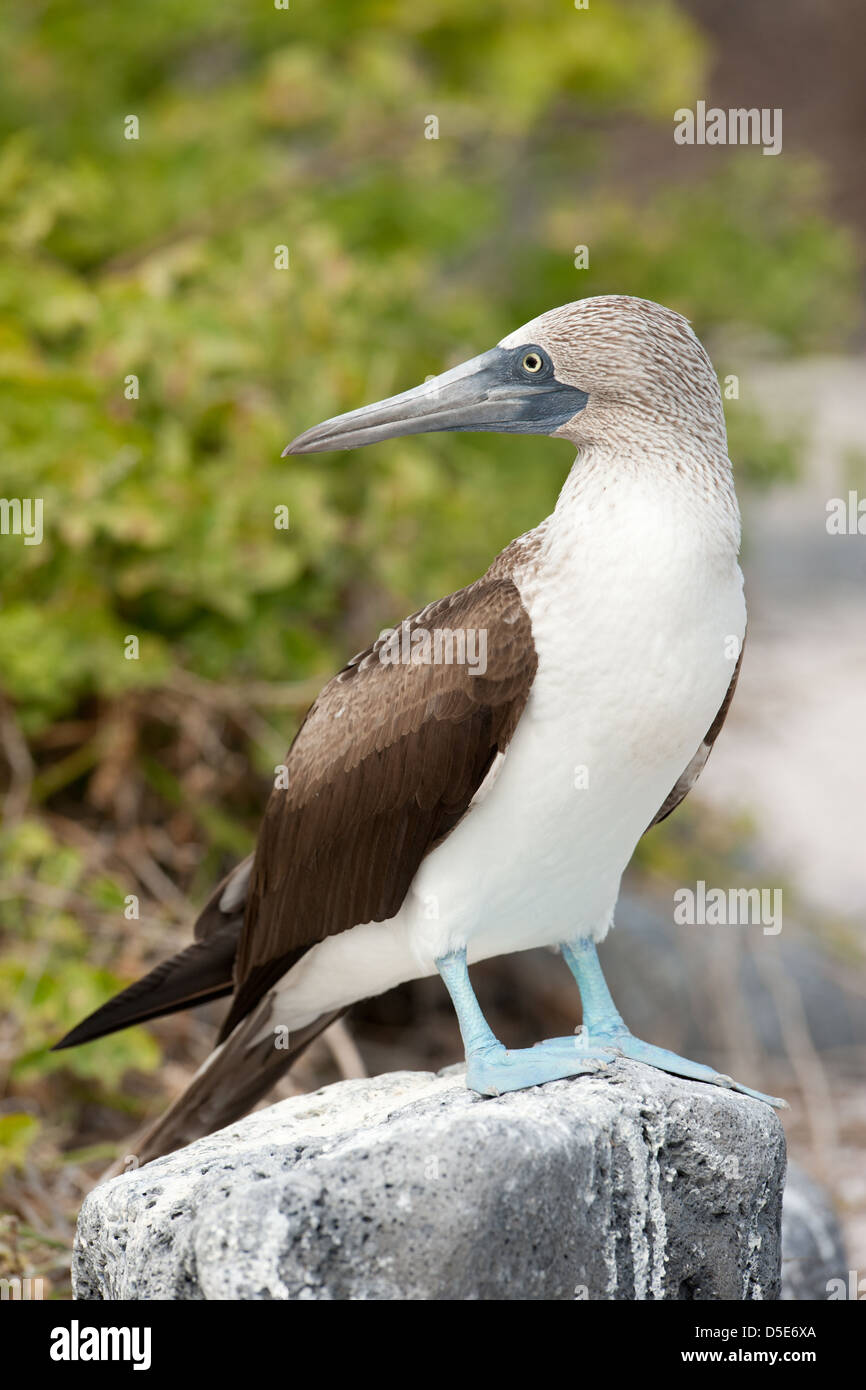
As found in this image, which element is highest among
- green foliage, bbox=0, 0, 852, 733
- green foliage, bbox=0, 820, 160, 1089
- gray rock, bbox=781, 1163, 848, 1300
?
green foliage, bbox=0, 0, 852, 733

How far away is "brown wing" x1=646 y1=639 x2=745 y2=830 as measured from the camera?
3318 mm

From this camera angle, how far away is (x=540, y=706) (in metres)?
3.07

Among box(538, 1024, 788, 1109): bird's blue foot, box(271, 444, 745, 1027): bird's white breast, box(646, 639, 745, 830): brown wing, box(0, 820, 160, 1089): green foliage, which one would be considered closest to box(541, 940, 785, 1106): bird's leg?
box(538, 1024, 788, 1109): bird's blue foot

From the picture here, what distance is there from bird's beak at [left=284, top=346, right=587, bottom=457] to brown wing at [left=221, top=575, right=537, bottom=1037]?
0.33 metres

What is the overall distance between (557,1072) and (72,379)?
3.56 meters

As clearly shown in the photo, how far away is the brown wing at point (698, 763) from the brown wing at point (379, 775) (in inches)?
19.4

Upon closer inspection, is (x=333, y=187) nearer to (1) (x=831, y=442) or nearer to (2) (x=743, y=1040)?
(1) (x=831, y=442)

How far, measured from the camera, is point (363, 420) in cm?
317

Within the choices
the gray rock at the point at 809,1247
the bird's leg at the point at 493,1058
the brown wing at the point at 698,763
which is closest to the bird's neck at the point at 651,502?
the brown wing at the point at 698,763

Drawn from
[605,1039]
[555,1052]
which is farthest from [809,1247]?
[555,1052]

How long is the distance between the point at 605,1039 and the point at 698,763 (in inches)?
24.7

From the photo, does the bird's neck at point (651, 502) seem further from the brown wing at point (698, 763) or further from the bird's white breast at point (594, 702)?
the brown wing at point (698, 763)

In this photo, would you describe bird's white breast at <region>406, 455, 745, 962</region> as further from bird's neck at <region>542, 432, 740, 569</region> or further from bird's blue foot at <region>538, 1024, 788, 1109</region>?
bird's blue foot at <region>538, 1024, 788, 1109</region>

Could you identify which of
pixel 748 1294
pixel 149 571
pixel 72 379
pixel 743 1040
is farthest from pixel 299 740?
pixel 743 1040
